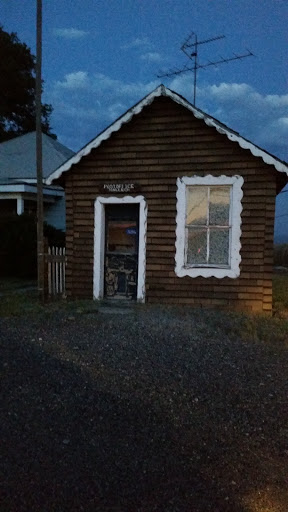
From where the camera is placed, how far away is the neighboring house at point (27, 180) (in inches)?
681

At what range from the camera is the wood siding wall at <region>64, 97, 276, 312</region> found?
922 cm

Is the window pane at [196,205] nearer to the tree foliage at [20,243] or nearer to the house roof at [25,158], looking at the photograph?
the tree foliage at [20,243]

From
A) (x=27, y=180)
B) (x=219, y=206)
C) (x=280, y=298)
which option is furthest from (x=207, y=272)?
(x=27, y=180)

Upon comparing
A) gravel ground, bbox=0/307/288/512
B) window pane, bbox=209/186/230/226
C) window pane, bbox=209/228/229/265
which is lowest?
gravel ground, bbox=0/307/288/512

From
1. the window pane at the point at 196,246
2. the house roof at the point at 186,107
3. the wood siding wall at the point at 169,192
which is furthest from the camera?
the window pane at the point at 196,246

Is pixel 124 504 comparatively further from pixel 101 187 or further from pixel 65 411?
pixel 101 187

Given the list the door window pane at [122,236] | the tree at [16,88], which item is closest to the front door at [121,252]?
the door window pane at [122,236]

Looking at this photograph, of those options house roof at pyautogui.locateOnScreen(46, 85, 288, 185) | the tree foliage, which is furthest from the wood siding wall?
the tree foliage

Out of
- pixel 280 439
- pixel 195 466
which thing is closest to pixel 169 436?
pixel 195 466

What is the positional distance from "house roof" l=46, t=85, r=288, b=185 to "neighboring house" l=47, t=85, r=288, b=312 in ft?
0.07

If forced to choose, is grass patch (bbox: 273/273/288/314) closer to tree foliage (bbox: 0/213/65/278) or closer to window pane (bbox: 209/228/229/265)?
window pane (bbox: 209/228/229/265)

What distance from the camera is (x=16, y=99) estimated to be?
3164 cm

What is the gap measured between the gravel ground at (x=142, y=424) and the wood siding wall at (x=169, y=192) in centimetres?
279

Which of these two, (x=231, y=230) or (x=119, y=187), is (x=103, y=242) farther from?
(x=231, y=230)
